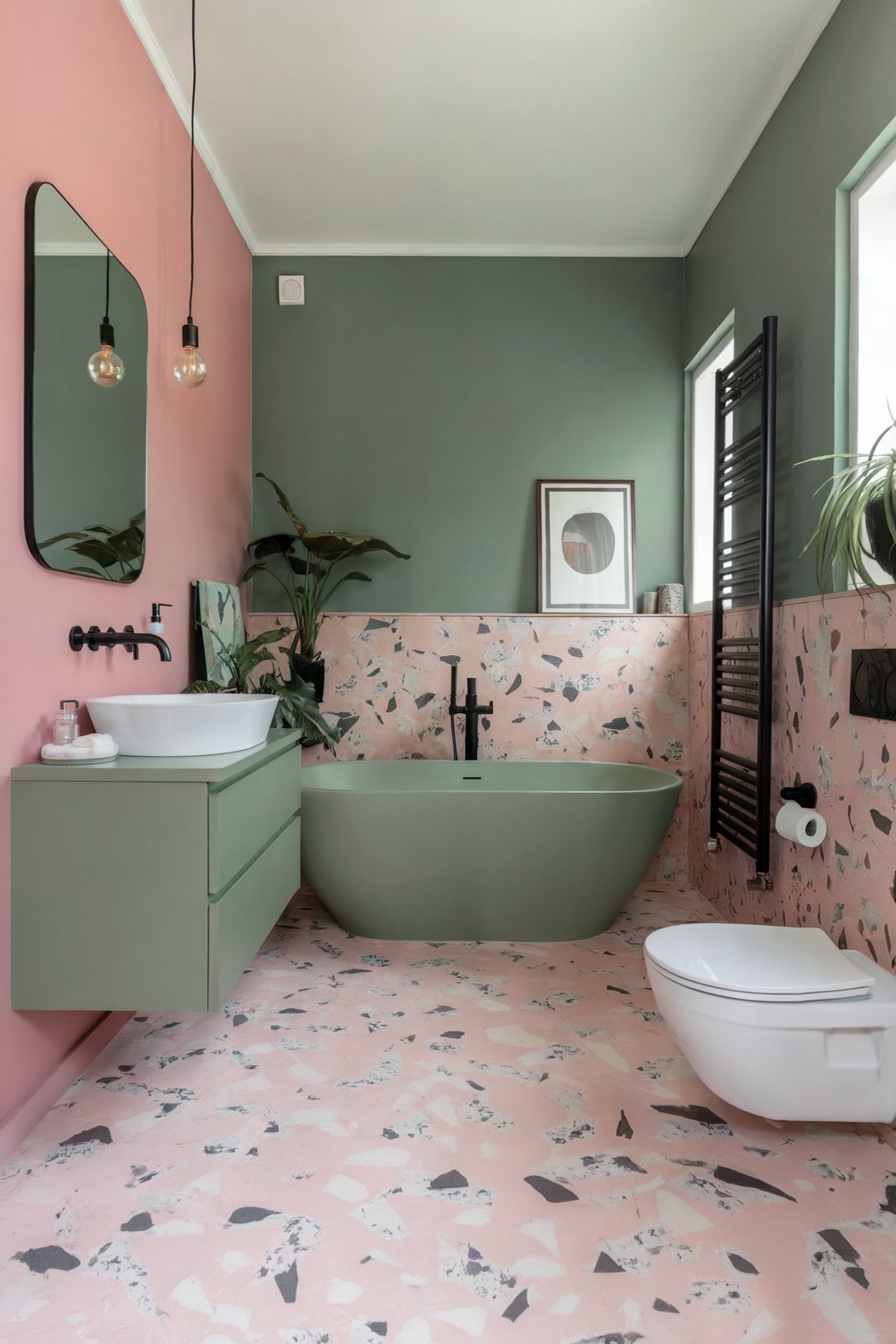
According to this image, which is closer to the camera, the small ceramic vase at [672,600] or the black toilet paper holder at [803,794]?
the black toilet paper holder at [803,794]

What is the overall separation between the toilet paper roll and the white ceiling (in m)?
2.18

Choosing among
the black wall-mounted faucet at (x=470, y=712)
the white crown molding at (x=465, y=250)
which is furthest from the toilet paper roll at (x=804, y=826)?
the white crown molding at (x=465, y=250)

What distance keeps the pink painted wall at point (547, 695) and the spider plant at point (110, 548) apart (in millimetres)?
1317

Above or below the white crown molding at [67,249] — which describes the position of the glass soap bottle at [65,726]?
below

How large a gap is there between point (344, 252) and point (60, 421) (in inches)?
86.8

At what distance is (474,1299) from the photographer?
→ 49.8 inches

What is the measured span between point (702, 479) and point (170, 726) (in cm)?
262

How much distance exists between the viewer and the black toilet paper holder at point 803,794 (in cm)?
220

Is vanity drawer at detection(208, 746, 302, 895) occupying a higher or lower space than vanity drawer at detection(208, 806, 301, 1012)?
higher

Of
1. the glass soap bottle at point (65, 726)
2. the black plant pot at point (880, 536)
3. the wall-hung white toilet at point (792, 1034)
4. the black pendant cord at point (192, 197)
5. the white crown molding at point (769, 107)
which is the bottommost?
the wall-hung white toilet at point (792, 1034)

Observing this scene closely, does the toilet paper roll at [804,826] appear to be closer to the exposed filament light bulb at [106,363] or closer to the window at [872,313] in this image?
the window at [872,313]

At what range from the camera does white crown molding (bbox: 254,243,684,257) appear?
3.52 meters

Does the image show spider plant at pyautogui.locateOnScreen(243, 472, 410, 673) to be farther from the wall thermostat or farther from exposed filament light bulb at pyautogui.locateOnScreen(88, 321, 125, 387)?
exposed filament light bulb at pyautogui.locateOnScreen(88, 321, 125, 387)

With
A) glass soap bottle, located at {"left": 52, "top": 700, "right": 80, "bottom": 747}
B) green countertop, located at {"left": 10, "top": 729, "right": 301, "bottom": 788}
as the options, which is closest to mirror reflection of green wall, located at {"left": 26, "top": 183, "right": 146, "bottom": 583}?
glass soap bottle, located at {"left": 52, "top": 700, "right": 80, "bottom": 747}
